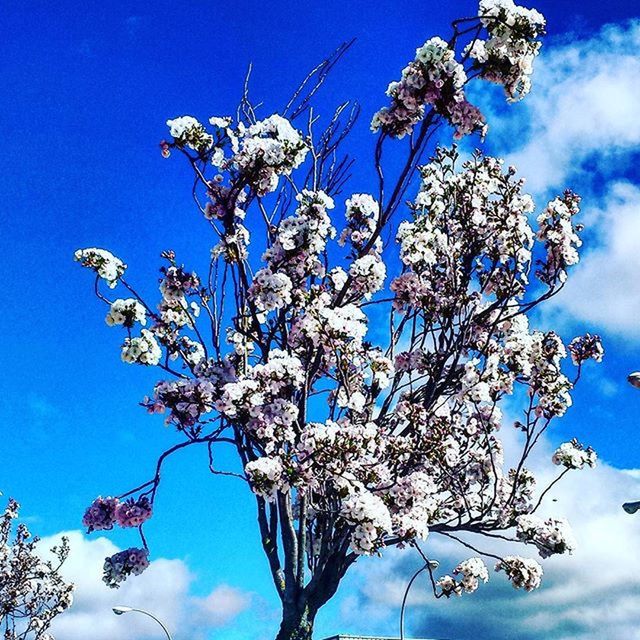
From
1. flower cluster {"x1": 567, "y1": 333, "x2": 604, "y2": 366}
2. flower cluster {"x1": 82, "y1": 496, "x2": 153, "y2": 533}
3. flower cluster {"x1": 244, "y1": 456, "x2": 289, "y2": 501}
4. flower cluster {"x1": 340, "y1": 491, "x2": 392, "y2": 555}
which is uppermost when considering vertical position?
flower cluster {"x1": 567, "y1": 333, "x2": 604, "y2": 366}

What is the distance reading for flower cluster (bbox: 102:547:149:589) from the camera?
11656 millimetres

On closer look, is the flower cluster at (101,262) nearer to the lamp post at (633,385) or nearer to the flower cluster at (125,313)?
the flower cluster at (125,313)

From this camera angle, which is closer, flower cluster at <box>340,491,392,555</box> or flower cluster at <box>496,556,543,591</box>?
flower cluster at <box>340,491,392,555</box>

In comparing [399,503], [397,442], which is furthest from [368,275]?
[399,503]

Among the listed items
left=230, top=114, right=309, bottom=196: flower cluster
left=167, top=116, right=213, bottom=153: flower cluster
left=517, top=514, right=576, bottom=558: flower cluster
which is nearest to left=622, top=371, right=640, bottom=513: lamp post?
left=517, top=514, right=576, bottom=558: flower cluster

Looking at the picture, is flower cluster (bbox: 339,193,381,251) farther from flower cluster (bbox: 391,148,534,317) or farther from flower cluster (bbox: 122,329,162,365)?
flower cluster (bbox: 122,329,162,365)

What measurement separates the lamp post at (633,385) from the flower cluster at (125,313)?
20.2 feet

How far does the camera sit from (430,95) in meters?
10.3

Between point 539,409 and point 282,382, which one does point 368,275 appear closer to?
point 282,382

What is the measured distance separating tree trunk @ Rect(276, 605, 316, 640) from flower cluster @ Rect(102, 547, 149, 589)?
203 centimetres

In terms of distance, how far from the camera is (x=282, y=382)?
10664 mm

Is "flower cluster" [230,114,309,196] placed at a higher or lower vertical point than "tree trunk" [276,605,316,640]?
higher

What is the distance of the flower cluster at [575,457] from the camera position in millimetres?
12792

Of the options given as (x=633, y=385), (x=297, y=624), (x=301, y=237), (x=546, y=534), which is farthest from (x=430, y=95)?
(x=297, y=624)
